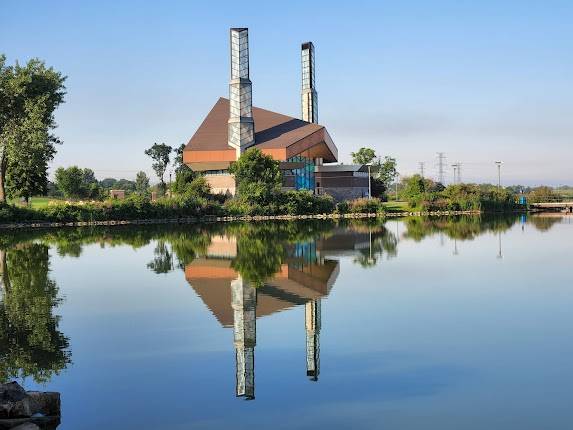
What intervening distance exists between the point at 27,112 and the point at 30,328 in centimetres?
3681

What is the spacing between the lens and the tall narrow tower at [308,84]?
68.2 metres

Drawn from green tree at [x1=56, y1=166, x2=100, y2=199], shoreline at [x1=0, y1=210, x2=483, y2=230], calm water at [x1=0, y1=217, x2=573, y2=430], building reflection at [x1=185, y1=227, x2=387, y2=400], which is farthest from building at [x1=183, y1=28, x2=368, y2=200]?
calm water at [x1=0, y1=217, x2=573, y2=430]

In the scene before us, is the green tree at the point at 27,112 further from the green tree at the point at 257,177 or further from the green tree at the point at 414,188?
the green tree at the point at 414,188

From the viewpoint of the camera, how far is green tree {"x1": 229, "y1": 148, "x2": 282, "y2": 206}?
166 feet

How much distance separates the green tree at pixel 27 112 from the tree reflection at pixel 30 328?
24.8 m

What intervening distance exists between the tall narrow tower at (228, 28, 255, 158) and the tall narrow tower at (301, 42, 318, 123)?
1108 cm

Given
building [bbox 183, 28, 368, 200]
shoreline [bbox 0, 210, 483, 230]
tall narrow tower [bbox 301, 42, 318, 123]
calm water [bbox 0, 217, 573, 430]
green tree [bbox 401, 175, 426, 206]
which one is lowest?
calm water [bbox 0, 217, 573, 430]

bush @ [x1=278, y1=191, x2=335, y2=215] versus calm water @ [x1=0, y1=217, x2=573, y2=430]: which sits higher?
bush @ [x1=278, y1=191, x2=335, y2=215]

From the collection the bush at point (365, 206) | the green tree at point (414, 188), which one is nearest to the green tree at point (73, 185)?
the bush at point (365, 206)

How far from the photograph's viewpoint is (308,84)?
225 ft

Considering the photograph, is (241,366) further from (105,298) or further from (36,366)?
(105,298)

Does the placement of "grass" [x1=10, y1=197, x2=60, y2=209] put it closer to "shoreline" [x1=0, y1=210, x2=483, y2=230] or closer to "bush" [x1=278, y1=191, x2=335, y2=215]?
"shoreline" [x1=0, y1=210, x2=483, y2=230]

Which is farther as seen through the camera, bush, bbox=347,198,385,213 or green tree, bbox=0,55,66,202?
bush, bbox=347,198,385,213

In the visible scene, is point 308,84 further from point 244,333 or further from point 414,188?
point 244,333
